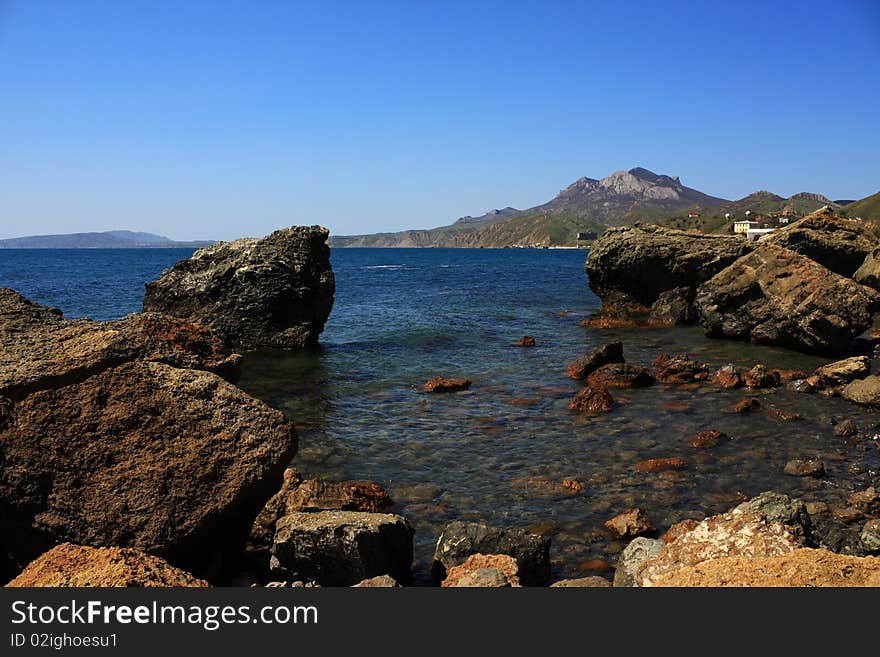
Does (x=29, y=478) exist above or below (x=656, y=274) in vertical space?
below

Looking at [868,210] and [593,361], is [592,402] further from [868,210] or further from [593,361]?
[868,210]

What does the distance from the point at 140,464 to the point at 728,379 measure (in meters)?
19.7

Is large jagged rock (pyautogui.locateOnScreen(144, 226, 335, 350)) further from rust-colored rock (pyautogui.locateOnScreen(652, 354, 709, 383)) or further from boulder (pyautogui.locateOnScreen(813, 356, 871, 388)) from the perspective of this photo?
boulder (pyautogui.locateOnScreen(813, 356, 871, 388))

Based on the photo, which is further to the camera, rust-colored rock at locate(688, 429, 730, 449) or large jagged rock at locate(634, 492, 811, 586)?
rust-colored rock at locate(688, 429, 730, 449)

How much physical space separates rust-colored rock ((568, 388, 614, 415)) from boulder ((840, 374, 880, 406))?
743 centimetres

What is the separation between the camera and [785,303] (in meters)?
28.0

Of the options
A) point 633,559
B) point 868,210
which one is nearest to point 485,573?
point 633,559

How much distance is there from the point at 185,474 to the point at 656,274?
3665cm

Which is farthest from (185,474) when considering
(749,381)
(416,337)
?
(416,337)

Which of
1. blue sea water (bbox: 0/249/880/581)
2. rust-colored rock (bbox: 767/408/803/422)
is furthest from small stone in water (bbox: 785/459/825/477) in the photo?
rust-colored rock (bbox: 767/408/803/422)

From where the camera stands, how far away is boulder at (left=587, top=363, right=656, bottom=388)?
2180cm

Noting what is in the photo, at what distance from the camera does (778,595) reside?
5.43 metres

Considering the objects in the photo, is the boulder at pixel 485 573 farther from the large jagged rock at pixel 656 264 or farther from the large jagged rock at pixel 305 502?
the large jagged rock at pixel 656 264

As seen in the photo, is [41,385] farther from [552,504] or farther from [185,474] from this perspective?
[552,504]
